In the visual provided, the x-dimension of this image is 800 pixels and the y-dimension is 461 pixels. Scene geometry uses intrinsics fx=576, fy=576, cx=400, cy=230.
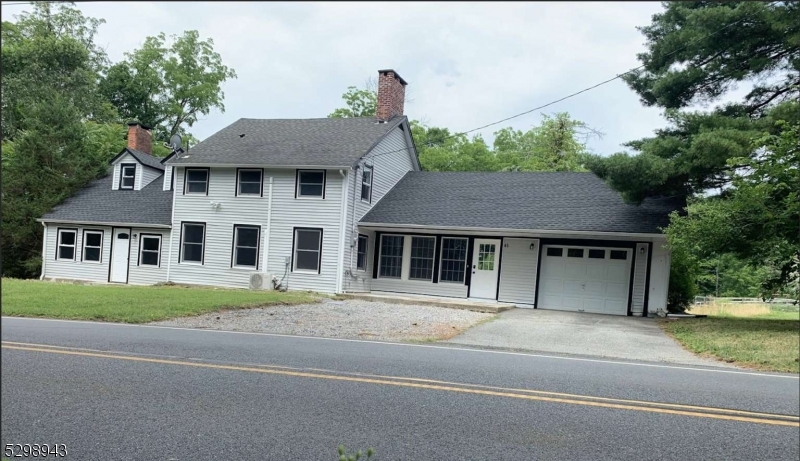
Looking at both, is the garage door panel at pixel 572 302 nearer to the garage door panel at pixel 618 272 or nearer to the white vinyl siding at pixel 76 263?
the garage door panel at pixel 618 272

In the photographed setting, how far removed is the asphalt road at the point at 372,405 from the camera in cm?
443

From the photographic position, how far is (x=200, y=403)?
5355 mm

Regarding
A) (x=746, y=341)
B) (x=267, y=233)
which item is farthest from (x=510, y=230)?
(x=746, y=341)

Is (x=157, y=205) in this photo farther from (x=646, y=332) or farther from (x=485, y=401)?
(x=485, y=401)

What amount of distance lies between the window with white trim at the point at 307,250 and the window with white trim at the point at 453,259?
4234 millimetres

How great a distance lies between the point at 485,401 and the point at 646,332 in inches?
339

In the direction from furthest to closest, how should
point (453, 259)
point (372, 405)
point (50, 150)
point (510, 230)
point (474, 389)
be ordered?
point (453, 259)
point (510, 230)
point (50, 150)
point (474, 389)
point (372, 405)

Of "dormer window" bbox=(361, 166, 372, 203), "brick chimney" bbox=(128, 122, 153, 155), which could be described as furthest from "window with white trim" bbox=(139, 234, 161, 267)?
"dormer window" bbox=(361, 166, 372, 203)

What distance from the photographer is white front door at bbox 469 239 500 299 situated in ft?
62.8

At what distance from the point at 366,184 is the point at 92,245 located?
1136 cm

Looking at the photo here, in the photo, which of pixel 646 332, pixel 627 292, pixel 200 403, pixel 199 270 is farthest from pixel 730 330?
pixel 199 270

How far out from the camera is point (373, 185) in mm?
21312

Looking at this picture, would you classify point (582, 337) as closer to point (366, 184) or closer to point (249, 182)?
point (366, 184)

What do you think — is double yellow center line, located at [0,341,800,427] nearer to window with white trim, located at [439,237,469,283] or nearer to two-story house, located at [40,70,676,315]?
two-story house, located at [40,70,676,315]
